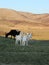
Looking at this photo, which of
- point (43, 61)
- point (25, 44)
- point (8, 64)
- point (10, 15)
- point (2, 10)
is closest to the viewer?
point (8, 64)

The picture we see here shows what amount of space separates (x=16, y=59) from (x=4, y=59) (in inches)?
20.0

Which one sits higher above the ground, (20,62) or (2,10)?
(2,10)

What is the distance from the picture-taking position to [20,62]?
559 inches

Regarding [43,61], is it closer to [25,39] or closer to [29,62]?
[29,62]

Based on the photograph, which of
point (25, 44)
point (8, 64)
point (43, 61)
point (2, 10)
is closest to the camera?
point (8, 64)

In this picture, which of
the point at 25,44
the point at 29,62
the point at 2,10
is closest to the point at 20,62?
the point at 29,62

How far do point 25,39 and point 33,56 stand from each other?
819 cm

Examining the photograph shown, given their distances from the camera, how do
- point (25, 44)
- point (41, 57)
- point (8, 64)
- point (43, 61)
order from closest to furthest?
point (8, 64)
point (43, 61)
point (41, 57)
point (25, 44)

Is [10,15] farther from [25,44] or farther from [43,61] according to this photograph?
[43,61]

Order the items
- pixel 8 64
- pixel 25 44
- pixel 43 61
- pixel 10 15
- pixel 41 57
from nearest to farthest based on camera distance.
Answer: pixel 8 64
pixel 43 61
pixel 41 57
pixel 25 44
pixel 10 15

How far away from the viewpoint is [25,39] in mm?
24016

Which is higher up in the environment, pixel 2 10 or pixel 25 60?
pixel 2 10

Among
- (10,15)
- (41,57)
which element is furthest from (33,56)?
(10,15)

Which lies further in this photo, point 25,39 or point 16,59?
point 25,39
